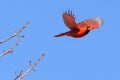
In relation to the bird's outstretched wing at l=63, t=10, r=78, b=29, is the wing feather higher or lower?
higher

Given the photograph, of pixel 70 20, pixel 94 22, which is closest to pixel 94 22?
pixel 94 22

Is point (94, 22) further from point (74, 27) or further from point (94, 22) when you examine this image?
point (74, 27)

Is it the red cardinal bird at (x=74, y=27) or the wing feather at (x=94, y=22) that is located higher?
the wing feather at (x=94, y=22)

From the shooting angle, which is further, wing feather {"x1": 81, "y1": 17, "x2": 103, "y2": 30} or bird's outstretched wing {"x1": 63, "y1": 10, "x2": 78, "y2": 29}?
wing feather {"x1": 81, "y1": 17, "x2": 103, "y2": 30}

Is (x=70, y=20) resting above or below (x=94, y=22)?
below

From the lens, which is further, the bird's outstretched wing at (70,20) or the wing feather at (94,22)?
the wing feather at (94,22)

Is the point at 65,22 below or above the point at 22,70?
below

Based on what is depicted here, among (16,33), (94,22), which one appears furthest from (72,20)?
(16,33)

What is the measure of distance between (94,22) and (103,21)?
0.26 ft

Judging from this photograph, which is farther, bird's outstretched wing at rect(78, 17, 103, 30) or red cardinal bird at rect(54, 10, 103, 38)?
bird's outstretched wing at rect(78, 17, 103, 30)

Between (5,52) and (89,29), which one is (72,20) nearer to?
(89,29)

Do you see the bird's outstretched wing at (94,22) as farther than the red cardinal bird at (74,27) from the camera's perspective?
Yes

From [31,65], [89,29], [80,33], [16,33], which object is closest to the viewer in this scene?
[80,33]

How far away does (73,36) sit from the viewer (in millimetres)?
1263
